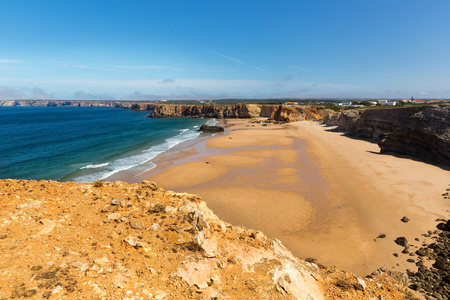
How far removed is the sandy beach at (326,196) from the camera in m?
12.3

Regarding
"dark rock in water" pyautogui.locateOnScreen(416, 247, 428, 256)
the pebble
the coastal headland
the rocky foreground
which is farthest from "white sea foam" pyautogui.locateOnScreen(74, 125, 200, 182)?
"dark rock in water" pyautogui.locateOnScreen(416, 247, 428, 256)

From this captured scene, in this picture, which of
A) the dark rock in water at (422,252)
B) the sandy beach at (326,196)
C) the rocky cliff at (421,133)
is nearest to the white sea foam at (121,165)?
the sandy beach at (326,196)

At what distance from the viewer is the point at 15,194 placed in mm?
7863

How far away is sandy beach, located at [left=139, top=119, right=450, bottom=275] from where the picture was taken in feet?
40.4

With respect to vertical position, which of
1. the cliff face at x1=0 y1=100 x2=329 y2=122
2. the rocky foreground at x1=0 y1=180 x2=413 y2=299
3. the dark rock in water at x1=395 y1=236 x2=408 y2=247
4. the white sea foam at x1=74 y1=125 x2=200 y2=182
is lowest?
the dark rock in water at x1=395 y1=236 x2=408 y2=247

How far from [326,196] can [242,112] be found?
90211mm

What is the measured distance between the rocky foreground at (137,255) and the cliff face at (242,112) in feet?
264

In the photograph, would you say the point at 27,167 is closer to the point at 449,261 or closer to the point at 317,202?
the point at 317,202

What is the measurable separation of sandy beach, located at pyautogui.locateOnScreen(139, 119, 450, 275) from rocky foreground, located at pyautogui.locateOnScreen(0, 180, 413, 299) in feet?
9.77

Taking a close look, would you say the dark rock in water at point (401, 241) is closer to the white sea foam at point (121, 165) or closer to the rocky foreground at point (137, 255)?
the rocky foreground at point (137, 255)

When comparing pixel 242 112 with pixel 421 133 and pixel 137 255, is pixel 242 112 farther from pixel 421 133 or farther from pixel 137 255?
pixel 137 255

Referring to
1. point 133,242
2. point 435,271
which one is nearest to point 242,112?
point 435,271

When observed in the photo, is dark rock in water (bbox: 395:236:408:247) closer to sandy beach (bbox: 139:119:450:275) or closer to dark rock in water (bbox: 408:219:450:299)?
sandy beach (bbox: 139:119:450:275)

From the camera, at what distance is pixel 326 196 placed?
60.7ft
